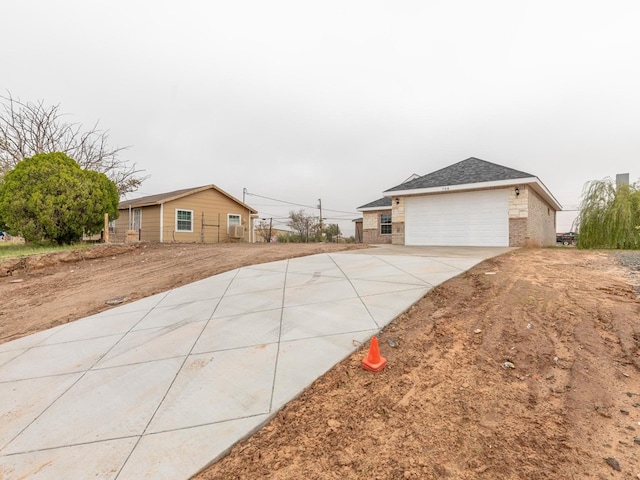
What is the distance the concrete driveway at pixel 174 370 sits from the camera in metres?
1.87

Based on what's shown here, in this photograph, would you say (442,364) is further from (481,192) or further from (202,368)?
(481,192)

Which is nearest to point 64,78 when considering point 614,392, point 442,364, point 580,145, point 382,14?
point 382,14

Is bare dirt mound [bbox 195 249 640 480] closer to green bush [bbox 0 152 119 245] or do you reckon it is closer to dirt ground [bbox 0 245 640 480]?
dirt ground [bbox 0 245 640 480]

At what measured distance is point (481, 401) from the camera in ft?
6.64

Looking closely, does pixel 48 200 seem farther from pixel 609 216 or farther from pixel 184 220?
pixel 609 216

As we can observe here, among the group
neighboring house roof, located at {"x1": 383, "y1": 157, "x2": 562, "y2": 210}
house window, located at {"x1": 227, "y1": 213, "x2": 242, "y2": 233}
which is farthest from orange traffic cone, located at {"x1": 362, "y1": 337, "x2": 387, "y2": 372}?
house window, located at {"x1": 227, "y1": 213, "x2": 242, "y2": 233}

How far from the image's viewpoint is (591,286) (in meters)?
4.07

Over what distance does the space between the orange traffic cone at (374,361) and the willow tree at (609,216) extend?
13.1 metres

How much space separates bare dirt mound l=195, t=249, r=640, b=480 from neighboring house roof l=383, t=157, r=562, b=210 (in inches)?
325

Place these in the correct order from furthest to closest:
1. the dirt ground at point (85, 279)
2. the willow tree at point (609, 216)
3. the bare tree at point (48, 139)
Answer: the bare tree at point (48, 139) < the willow tree at point (609, 216) < the dirt ground at point (85, 279)

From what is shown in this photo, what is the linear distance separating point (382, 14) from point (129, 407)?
10.9m

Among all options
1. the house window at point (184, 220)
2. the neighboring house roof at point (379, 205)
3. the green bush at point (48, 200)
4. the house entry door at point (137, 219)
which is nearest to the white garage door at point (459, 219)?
the neighboring house roof at point (379, 205)

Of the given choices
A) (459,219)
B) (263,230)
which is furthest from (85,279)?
(263,230)

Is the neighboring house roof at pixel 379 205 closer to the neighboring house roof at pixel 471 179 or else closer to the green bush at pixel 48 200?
the neighboring house roof at pixel 471 179
